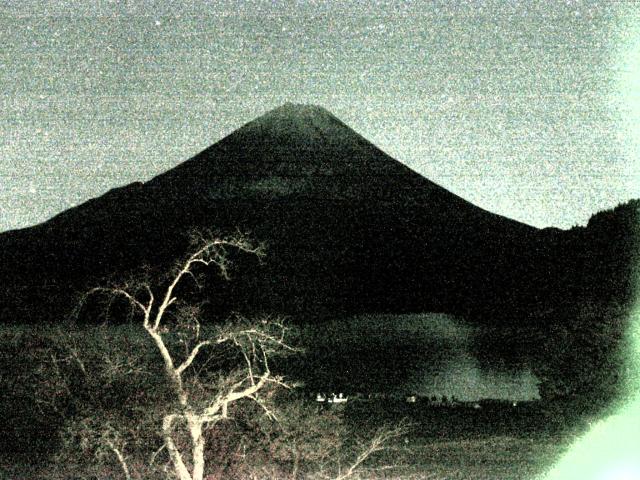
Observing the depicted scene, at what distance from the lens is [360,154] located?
111312mm

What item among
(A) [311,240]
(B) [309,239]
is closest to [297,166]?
(B) [309,239]

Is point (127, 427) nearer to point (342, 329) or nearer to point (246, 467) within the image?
point (246, 467)

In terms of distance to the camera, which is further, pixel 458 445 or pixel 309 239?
pixel 309 239

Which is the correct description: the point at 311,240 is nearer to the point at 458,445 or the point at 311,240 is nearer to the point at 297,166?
the point at 297,166

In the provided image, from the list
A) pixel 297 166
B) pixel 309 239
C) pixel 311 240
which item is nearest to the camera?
pixel 311 240

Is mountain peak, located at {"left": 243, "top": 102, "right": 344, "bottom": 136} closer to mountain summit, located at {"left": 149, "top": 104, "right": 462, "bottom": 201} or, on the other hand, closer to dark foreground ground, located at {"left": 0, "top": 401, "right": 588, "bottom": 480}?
mountain summit, located at {"left": 149, "top": 104, "right": 462, "bottom": 201}

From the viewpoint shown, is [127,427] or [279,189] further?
[279,189]

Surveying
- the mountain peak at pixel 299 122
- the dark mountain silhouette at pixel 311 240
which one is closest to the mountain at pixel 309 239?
the dark mountain silhouette at pixel 311 240

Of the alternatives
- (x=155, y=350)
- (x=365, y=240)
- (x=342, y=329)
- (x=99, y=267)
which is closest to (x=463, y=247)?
(x=365, y=240)

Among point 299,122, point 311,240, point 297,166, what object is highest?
point 299,122

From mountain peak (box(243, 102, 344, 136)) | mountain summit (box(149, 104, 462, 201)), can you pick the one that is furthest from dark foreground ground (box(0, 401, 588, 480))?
mountain peak (box(243, 102, 344, 136))

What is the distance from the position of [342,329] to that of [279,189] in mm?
38227

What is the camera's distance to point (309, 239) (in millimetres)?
89250

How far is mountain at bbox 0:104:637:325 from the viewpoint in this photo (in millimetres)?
77419
